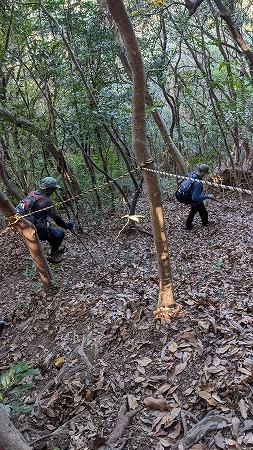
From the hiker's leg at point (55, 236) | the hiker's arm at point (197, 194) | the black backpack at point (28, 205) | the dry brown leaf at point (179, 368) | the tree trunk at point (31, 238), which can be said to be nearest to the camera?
the dry brown leaf at point (179, 368)

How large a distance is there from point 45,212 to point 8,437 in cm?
507

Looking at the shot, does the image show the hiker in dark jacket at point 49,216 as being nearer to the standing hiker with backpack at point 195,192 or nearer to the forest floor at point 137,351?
the forest floor at point 137,351

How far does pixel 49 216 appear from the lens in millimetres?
7254

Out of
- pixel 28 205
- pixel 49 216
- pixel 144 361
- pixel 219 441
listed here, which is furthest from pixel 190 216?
pixel 219 441

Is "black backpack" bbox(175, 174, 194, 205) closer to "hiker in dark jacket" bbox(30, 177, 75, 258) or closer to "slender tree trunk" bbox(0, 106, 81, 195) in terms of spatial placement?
"hiker in dark jacket" bbox(30, 177, 75, 258)

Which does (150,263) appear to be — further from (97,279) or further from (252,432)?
(252,432)

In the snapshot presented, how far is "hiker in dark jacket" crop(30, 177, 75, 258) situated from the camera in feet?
21.7

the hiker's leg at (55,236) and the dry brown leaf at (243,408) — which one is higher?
the hiker's leg at (55,236)

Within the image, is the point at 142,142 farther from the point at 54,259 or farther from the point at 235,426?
the point at 54,259

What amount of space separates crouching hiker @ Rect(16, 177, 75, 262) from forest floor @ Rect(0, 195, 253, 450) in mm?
620

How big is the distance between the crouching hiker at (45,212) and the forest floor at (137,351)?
0.62m

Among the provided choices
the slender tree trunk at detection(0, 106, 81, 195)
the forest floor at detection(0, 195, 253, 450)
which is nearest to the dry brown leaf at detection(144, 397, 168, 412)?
the forest floor at detection(0, 195, 253, 450)

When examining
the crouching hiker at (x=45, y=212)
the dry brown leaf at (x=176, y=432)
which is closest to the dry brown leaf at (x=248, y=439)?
the dry brown leaf at (x=176, y=432)

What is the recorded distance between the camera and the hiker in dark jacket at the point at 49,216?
21.7 ft
